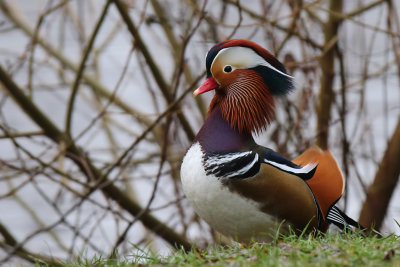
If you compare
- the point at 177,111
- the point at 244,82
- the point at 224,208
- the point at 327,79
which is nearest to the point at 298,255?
the point at 224,208

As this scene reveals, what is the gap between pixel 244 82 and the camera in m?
3.20

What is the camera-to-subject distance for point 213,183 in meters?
2.86

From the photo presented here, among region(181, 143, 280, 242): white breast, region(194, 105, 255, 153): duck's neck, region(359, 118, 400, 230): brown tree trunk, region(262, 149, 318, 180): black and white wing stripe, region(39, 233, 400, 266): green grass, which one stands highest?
region(194, 105, 255, 153): duck's neck

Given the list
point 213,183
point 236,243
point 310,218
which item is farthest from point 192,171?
point 310,218

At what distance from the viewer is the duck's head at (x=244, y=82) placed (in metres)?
3.12

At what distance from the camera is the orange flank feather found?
313 cm

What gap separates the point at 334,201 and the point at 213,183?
27.6 inches

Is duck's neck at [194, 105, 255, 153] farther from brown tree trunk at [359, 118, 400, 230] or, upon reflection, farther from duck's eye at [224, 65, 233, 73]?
brown tree trunk at [359, 118, 400, 230]

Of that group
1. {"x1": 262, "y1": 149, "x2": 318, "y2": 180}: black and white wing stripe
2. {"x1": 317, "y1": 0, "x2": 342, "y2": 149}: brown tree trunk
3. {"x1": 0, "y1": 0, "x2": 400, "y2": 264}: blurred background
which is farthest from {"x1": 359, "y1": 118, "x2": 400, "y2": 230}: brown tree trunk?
{"x1": 262, "y1": 149, "x2": 318, "y2": 180}: black and white wing stripe

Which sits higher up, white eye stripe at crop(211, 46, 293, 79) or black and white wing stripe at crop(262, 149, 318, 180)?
white eye stripe at crop(211, 46, 293, 79)

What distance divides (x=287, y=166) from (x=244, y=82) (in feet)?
1.62

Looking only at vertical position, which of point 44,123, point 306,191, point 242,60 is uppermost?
point 242,60

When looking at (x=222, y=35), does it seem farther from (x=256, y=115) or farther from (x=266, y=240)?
(x=266, y=240)

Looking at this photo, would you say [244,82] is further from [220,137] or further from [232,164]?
[232,164]
